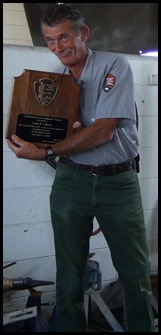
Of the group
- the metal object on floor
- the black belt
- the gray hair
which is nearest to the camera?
the gray hair

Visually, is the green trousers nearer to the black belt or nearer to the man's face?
the black belt

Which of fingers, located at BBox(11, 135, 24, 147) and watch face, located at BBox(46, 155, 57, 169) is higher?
fingers, located at BBox(11, 135, 24, 147)

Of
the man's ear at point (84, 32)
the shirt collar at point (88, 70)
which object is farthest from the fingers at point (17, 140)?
the man's ear at point (84, 32)

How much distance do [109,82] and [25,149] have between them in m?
0.39

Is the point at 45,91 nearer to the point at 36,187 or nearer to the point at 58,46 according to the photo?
the point at 58,46

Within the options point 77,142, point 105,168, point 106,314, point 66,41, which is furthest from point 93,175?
point 106,314

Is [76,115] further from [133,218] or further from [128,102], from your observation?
[133,218]

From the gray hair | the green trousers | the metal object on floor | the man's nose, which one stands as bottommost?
the metal object on floor

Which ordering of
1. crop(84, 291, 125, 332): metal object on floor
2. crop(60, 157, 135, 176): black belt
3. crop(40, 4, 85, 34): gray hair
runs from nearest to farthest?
crop(40, 4, 85, 34): gray hair
crop(60, 157, 135, 176): black belt
crop(84, 291, 125, 332): metal object on floor

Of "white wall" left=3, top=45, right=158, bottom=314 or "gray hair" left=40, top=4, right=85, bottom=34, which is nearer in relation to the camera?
"gray hair" left=40, top=4, right=85, bottom=34

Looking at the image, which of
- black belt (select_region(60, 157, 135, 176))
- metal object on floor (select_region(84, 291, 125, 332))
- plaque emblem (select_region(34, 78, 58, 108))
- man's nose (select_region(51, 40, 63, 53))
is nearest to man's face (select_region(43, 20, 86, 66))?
man's nose (select_region(51, 40, 63, 53))

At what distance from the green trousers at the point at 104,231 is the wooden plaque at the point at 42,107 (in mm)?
187

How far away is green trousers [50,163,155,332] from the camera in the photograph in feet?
4.10

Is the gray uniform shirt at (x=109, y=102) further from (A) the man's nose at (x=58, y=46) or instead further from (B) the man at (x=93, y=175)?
(A) the man's nose at (x=58, y=46)
